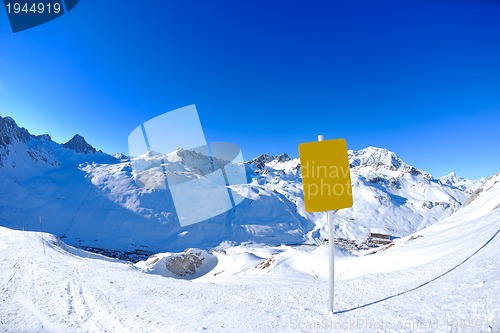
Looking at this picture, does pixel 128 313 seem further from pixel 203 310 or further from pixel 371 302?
pixel 371 302

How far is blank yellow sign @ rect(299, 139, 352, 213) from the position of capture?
345 cm

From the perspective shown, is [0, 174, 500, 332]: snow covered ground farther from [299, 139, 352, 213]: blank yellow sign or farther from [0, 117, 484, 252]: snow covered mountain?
[0, 117, 484, 252]: snow covered mountain

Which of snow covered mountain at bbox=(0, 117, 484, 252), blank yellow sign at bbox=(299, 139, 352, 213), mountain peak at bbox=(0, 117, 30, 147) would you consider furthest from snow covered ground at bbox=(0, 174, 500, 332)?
mountain peak at bbox=(0, 117, 30, 147)

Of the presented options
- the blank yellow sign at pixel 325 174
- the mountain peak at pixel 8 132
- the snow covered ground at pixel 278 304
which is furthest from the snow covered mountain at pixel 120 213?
the blank yellow sign at pixel 325 174

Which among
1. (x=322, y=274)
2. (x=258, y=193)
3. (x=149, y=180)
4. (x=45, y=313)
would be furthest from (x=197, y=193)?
(x=45, y=313)

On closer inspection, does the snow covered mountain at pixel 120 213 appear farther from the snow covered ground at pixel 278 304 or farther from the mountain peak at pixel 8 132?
the snow covered ground at pixel 278 304

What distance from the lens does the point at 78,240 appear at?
106 metres

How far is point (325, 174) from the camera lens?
11.4ft

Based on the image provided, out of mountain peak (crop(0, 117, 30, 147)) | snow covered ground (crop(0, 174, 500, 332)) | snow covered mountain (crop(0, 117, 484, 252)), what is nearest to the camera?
snow covered ground (crop(0, 174, 500, 332))

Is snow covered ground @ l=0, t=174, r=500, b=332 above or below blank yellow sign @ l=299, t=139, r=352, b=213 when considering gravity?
below

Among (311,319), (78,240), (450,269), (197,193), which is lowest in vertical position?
(78,240)

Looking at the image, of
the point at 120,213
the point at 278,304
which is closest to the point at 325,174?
the point at 278,304

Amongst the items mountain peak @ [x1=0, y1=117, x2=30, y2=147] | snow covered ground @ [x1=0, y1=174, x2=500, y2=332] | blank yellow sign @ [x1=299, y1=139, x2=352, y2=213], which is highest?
mountain peak @ [x1=0, y1=117, x2=30, y2=147]

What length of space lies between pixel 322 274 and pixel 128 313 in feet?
46.2
